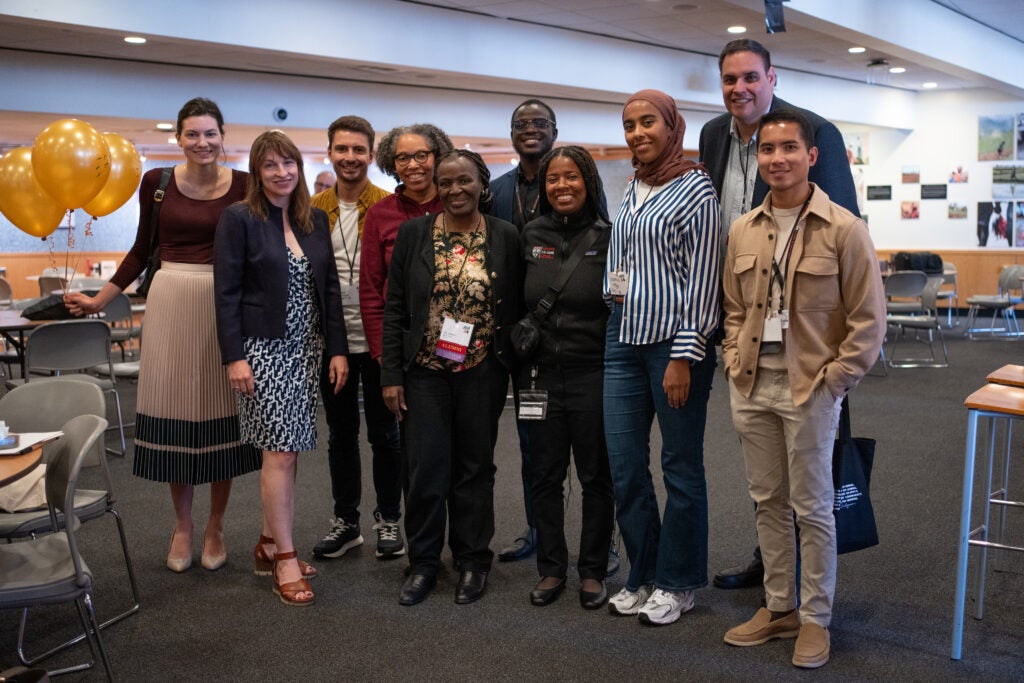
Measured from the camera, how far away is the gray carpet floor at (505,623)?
118 inches

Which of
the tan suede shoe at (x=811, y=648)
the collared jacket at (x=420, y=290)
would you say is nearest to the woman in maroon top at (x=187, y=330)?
the collared jacket at (x=420, y=290)

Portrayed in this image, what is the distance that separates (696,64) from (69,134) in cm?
827

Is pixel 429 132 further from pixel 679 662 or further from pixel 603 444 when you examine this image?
pixel 679 662

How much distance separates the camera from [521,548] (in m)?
4.04

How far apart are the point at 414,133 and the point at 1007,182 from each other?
13607 mm

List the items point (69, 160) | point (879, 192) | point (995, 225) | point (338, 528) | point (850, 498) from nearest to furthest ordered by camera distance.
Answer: point (850, 498), point (338, 528), point (69, 160), point (995, 225), point (879, 192)

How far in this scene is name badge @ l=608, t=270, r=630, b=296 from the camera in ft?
10.2

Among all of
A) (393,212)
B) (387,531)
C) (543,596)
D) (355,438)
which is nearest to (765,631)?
(543,596)

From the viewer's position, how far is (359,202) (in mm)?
3932

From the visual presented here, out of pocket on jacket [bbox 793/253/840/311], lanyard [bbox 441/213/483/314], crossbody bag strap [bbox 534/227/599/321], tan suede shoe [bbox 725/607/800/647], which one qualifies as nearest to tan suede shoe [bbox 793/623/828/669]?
tan suede shoe [bbox 725/607/800/647]

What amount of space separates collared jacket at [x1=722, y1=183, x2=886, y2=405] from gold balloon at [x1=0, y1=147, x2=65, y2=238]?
4167 millimetres

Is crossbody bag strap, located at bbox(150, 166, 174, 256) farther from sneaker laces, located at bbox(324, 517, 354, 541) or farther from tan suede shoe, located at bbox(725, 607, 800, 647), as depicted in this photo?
tan suede shoe, located at bbox(725, 607, 800, 647)

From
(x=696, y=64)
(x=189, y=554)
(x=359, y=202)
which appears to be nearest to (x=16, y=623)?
(x=189, y=554)

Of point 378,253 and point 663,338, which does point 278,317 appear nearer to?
point 378,253
